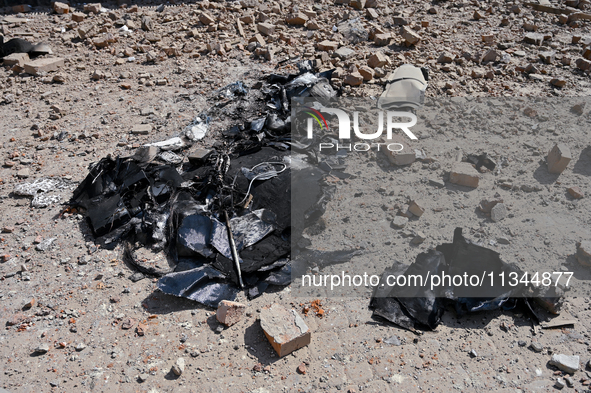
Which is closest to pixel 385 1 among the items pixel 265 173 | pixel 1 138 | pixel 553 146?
pixel 553 146

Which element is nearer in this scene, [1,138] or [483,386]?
[483,386]

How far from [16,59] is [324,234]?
256 inches

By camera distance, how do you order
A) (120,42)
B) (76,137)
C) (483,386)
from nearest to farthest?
(483,386)
(76,137)
(120,42)

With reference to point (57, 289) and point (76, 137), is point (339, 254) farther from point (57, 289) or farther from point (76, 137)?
point (76, 137)

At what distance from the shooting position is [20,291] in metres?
3.66

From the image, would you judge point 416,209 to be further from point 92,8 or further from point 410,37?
point 92,8

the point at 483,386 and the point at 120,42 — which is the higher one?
the point at 120,42

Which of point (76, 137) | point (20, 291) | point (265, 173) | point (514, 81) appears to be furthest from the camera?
point (514, 81)

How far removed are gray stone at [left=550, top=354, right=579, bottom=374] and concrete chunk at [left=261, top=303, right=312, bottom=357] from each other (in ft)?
5.91

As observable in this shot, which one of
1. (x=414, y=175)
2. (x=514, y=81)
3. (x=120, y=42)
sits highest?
(x=120, y=42)

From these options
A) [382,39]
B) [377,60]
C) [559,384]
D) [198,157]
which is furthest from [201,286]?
[382,39]

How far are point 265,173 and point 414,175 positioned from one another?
1762 mm

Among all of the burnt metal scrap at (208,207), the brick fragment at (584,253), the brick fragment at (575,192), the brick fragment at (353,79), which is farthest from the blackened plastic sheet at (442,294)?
the brick fragment at (353,79)

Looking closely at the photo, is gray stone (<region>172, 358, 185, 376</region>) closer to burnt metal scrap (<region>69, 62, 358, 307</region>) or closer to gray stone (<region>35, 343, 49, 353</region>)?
burnt metal scrap (<region>69, 62, 358, 307</region>)
